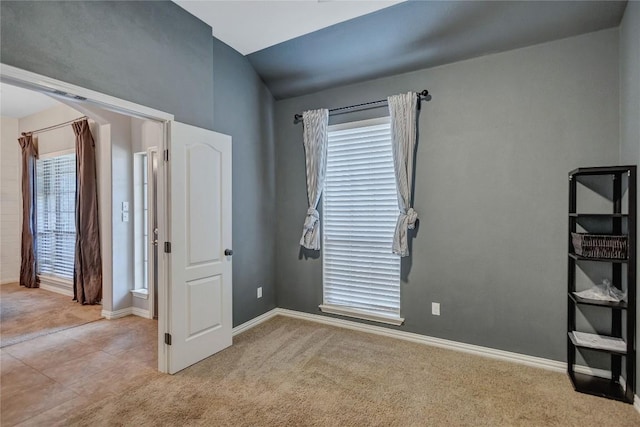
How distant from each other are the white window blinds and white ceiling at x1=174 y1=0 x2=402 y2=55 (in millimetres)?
3762

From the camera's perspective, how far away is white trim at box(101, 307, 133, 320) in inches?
154

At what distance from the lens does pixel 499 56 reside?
9.16 ft

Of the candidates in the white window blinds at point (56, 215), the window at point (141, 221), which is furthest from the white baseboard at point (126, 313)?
the white window blinds at point (56, 215)

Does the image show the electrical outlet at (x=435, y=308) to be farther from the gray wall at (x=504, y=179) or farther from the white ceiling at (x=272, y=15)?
the white ceiling at (x=272, y=15)

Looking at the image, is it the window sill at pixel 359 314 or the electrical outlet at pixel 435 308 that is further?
the window sill at pixel 359 314

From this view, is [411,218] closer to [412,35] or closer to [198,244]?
[412,35]

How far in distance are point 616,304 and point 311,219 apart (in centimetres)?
272

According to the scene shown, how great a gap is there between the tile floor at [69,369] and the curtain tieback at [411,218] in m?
2.62

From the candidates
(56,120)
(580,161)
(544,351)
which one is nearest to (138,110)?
(580,161)

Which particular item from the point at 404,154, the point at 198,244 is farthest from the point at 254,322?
the point at 404,154

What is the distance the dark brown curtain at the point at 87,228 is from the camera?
4.31 meters

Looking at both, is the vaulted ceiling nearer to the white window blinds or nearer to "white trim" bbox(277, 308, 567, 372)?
"white trim" bbox(277, 308, 567, 372)

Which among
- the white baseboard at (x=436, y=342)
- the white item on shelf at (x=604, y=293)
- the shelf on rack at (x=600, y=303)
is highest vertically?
the white item on shelf at (x=604, y=293)

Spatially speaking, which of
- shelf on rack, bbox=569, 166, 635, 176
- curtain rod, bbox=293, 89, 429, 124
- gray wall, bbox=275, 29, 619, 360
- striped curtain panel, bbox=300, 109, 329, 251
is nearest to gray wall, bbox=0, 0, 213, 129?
striped curtain panel, bbox=300, 109, 329, 251
